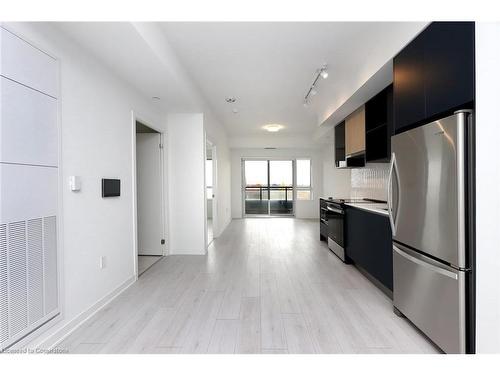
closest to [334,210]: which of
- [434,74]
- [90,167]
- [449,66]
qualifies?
[434,74]

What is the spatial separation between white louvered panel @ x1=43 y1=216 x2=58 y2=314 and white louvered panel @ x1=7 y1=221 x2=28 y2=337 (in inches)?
6.2

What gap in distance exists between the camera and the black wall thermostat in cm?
246

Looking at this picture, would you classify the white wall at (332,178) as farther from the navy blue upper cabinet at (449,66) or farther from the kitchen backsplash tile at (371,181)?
the navy blue upper cabinet at (449,66)

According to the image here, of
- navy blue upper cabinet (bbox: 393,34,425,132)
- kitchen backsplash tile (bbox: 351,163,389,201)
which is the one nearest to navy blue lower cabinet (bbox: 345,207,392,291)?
kitchen backsplash tile (bbox: 351,163,389,201)

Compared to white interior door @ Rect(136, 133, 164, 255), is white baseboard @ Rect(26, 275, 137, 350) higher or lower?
lower

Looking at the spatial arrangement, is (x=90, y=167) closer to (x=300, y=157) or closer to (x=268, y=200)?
(x=268, y=200)

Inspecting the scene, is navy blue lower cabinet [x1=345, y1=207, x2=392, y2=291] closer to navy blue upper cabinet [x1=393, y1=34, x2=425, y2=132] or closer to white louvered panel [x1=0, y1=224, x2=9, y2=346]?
navy blue upper cabinet [x1=393, y1=34, x2=425, y2=132]

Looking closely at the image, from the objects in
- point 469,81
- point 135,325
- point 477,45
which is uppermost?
point 477,45

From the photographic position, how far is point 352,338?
188 centimetres

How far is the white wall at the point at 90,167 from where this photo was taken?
197cm
